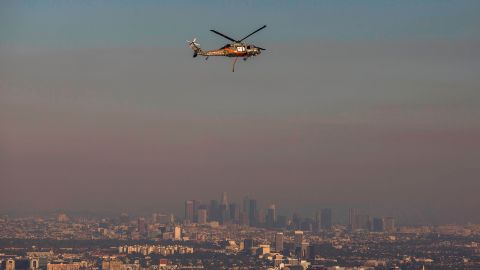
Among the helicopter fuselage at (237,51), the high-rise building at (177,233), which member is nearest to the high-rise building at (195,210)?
the high-rise building at (177,233)

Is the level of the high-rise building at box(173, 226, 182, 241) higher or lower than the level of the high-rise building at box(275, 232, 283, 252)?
higher

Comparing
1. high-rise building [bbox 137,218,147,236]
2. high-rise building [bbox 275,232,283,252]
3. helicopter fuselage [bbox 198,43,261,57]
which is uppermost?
high-rise building [bbox 137,218,147,236]

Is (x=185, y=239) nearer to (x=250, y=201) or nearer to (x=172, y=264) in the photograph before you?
(x=250, y=201)

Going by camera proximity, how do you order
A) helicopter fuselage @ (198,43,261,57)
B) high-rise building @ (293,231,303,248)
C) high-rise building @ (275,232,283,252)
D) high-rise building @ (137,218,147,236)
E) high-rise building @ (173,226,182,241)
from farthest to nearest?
high-rise building @ (137,218,147,236) → high-rise building @ (173,226,182,241) → high-rise building @ (293,231,303,248) → high-rise building @ (275,232,283,252) → helicopter fuselage @ (198,43,261,57)

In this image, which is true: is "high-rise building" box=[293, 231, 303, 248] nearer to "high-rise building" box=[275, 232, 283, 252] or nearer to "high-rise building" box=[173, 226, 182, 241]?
"high-rise building" box=[275, 232, 283, 252]

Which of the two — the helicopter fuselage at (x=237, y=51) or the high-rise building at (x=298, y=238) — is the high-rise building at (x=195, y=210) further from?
the helicopter fuselage at (x=237, y=51)

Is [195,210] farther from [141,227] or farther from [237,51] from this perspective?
[237,51]

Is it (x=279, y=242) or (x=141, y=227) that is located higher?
(x=141, y=227)

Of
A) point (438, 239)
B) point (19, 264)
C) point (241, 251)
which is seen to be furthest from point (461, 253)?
point (19, 264)

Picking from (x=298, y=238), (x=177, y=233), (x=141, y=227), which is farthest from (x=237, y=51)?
(x=141, y=227)

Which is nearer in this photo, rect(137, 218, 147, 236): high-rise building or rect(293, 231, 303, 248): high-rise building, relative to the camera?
rect(293, 231, 303, 248): high-rise building

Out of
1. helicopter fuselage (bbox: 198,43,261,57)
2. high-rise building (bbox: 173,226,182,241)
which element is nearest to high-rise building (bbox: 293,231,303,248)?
high-rise building (bbox: 173,226,182,241)
